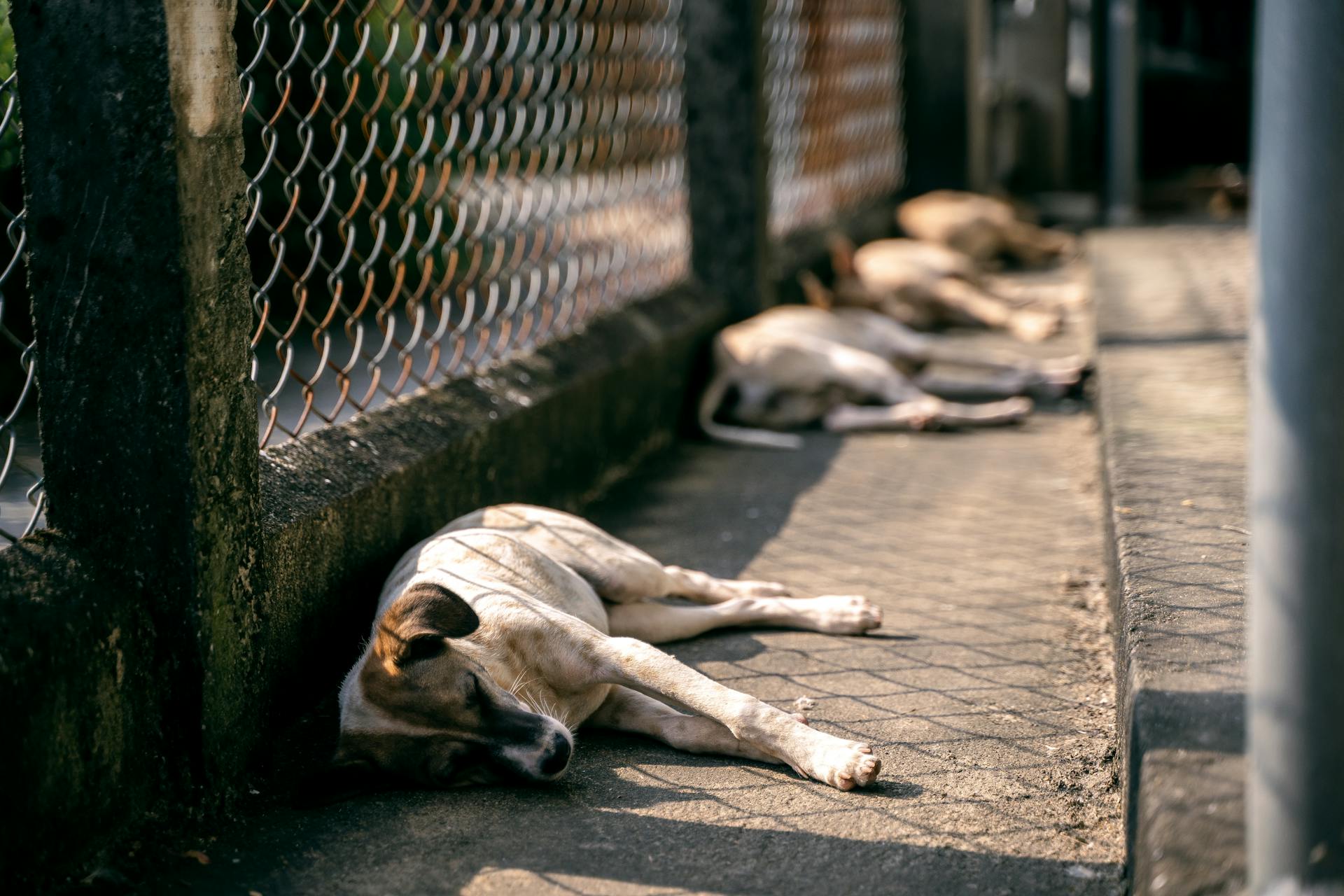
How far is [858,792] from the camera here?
112 inches

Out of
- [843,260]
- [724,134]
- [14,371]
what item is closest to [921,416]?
[724,134]

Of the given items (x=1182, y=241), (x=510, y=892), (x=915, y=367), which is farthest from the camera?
(x=1182, y=241)

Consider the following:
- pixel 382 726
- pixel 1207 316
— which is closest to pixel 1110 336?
pixel 1207 316

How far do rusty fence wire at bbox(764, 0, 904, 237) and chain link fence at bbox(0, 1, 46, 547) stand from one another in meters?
3.53

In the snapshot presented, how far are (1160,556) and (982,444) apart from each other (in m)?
2.77

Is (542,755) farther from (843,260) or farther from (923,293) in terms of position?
(923,293)

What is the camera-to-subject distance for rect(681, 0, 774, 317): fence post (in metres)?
6.64

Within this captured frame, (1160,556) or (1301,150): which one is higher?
(1301,150)

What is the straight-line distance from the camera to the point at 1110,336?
6047 mm

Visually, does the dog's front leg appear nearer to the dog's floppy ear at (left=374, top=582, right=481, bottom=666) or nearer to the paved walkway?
the paved walkway

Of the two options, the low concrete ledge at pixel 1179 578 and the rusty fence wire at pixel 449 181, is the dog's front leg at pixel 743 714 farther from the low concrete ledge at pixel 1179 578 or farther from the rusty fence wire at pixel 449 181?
the rusty fence wire at pixel 449 181

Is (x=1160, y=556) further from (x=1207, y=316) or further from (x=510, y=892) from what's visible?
(x=1207, y=316)

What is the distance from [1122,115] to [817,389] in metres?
5.62

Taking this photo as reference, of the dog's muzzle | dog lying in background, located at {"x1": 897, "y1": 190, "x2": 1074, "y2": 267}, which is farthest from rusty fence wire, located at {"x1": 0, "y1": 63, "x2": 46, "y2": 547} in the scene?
dog lying in background, located at {"x1": 897, "y1": 190, "x2": 1074, "y2": 267}
